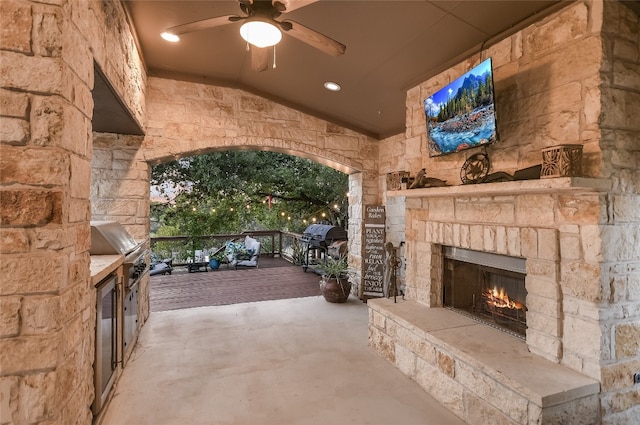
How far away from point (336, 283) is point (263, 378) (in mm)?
2383

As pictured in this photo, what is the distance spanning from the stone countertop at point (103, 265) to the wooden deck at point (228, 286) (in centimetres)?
251

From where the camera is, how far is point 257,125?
4.85 m

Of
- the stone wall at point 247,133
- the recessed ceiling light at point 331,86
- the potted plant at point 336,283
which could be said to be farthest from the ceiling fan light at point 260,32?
the potted plant at point 336,283

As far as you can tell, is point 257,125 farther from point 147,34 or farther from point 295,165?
point 295,165

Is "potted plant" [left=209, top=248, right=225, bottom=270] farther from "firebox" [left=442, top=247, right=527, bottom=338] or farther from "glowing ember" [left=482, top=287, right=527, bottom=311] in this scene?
"glowing ember" [left=482, top=287, right=527, bottom=311]

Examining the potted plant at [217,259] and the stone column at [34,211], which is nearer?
the stone column at [34,211]

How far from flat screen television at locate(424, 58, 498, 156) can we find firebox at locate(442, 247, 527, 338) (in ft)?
3.21

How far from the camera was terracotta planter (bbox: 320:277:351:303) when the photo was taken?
5.14 meters

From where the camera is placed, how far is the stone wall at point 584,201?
6.68 ft

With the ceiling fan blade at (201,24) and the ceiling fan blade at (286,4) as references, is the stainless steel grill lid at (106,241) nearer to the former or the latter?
the ceiling fan blade at (201,24)

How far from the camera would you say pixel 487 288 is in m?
3.14

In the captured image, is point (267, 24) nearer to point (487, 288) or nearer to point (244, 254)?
point (487, 288)

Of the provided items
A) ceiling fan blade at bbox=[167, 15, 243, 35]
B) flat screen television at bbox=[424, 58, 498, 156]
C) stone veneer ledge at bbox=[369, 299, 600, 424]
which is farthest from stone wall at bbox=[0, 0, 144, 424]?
flat screen television at bbox=[424, 58, 498, 156]

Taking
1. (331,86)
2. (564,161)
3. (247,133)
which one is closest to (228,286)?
(247,133)
